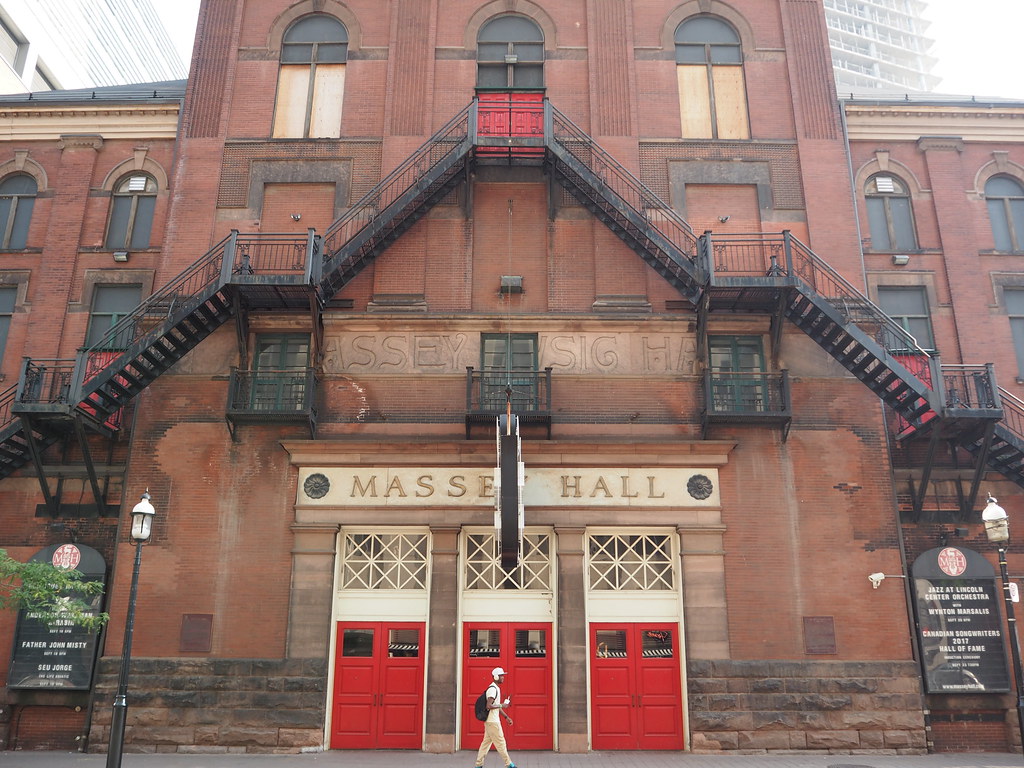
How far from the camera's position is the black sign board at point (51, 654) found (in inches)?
673

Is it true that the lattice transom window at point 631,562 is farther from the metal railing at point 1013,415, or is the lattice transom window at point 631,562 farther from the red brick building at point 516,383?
the metal railing at point 1013,415

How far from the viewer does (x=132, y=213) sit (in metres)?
21.1

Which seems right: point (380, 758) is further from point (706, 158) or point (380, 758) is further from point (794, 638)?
point (706, 158)

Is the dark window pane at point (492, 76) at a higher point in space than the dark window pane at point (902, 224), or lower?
higher

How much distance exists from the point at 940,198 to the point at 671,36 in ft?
27.3

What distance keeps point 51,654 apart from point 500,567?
32.7ft

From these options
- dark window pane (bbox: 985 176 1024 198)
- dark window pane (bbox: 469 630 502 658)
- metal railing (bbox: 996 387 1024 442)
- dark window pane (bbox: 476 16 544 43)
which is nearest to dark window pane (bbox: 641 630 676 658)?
dark window pane (bbox: 469 630 502 658)

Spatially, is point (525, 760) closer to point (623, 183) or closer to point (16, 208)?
point (623, 183)

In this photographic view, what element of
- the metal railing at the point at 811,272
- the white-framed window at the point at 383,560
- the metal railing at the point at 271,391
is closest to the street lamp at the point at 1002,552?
the metal railing at the point at 811,272

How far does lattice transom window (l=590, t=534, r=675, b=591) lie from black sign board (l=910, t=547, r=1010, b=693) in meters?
5.42

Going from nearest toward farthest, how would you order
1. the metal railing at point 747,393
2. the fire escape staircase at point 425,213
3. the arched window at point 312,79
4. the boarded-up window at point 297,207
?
1. the fire escape staircase at point 425,213
2. the metal railing at point 747,393
3. the boarded-up window at point 297,207
4. the arched window at point 312,79

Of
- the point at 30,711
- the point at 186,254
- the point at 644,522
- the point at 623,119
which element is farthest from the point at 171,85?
the point at 644,522

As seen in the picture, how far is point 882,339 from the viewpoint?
60.5ft

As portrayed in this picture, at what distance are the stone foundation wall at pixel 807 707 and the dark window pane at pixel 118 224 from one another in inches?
695
